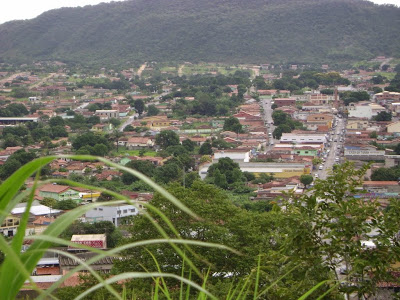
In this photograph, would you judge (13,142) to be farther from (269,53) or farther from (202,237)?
(269,53)

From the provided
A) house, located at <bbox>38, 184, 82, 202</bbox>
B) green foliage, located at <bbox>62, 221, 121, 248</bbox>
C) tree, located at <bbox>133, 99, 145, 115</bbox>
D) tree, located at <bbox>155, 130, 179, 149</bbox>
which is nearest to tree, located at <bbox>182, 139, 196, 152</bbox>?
tree, located at <bbox>155, 130, 179, 149</bbox>

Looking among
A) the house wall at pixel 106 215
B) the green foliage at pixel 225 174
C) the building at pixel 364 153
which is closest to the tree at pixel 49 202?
the house wall at pixel 106 215

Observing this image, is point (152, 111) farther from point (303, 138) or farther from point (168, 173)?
point (168, 173)

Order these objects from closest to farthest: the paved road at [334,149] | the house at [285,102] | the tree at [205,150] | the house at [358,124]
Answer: the paved road at [334,149] < the tree at [205,150] < the house at [358,124] < the house at [285,102]

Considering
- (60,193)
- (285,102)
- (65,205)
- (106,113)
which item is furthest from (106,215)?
(285,102)

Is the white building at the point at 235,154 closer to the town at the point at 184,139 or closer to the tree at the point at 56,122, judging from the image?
the town at the point at 184,139

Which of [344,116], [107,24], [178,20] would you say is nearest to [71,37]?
[107,24]

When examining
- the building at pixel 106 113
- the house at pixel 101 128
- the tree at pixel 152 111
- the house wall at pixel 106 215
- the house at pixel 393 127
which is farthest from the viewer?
the tree at pixel 152 111
